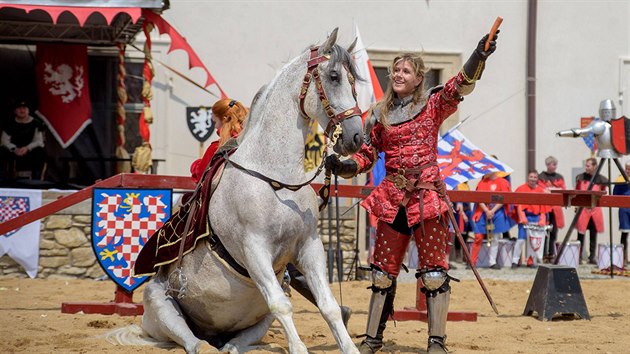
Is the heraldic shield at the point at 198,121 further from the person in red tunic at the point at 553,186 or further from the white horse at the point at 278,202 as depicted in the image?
the white horse at the point at 278,202

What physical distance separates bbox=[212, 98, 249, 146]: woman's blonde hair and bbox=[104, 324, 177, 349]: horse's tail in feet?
4.25

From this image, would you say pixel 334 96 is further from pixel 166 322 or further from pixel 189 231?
pixel 166 322

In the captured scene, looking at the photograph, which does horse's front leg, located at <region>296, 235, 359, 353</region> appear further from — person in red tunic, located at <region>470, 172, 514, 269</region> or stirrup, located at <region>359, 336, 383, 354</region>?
person in red tunic, located at <region>470, 172, 514, 269</region>

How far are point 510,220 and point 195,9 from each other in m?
5.36

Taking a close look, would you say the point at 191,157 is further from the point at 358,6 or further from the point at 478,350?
the point at 478,350

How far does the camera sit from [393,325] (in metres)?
7.41

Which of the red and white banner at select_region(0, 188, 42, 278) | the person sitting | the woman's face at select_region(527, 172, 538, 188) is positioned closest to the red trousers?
the red and white banner at select_region(0, 188, 42, 278)

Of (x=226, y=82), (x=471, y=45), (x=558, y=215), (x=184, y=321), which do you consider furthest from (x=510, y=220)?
(x=184, y=321)

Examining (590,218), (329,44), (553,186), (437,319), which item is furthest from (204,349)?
(590,218)

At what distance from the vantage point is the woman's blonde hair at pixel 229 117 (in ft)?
20.7

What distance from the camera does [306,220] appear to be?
17.0 feet

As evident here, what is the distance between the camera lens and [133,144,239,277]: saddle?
218 inches

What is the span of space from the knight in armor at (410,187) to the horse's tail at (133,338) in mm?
1251

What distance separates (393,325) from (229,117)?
7.10 ft
